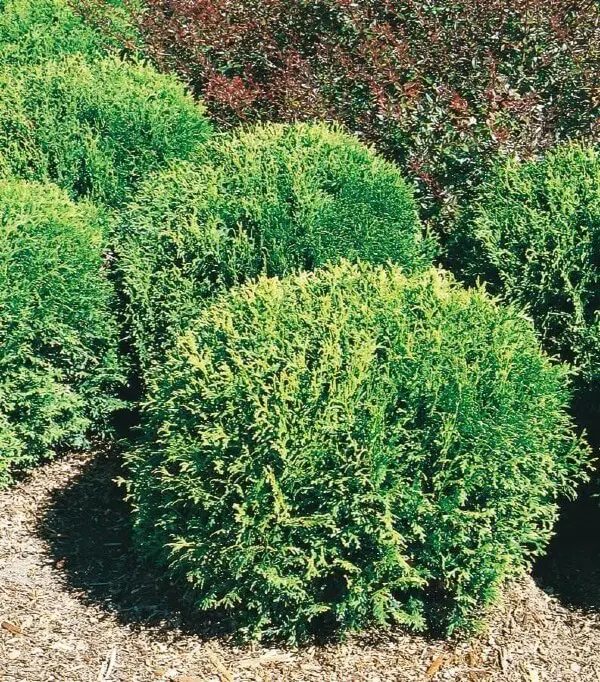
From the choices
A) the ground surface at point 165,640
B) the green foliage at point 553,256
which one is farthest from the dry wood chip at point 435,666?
the green foliage at point 553,256

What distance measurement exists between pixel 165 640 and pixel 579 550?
2.22 meters

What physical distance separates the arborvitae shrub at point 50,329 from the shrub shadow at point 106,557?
12.3 inches

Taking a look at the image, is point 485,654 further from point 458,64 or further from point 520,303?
point 458,64

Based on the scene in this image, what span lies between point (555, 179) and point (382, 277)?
1.33 m

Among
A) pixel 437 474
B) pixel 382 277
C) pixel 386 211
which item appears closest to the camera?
pixel 437 474

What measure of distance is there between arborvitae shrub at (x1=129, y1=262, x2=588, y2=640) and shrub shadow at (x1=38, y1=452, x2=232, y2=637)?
23 centimetres

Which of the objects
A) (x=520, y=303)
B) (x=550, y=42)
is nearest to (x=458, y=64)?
(x=550, y=42)

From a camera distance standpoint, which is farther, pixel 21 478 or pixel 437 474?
pixel 21 478

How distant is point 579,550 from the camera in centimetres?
489

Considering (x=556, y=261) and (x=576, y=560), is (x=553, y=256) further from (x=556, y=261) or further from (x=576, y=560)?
(x=576, y=560)

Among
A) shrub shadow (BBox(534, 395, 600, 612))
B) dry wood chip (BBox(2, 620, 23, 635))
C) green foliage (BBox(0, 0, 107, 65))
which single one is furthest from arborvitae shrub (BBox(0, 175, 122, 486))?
green foliage (BBox(0, 0, 107, 65))

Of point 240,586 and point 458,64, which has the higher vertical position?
point 458,64

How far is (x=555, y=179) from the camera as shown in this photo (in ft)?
16.5

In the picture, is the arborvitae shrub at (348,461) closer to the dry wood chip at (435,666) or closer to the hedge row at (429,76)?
the dry wood chip at (435,666)
